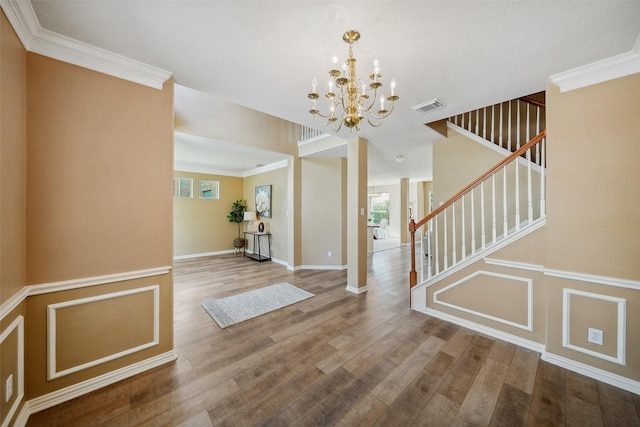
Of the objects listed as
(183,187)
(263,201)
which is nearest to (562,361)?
(263,201)

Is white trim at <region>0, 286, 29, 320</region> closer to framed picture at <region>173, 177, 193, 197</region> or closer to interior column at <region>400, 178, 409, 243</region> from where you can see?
framed picture at <region>173, 177, 193, 197</region>

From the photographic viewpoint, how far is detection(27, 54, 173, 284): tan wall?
1576 millimetres

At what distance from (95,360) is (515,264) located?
381 centimetres

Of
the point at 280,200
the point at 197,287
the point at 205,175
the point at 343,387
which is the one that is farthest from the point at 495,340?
the point at 205,175

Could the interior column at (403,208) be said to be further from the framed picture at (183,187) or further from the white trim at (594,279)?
the framed picture at (183,187)

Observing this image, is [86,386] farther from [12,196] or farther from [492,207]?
[492,207]

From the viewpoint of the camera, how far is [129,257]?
1898mm

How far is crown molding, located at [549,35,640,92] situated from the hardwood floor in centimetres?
245

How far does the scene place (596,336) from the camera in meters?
1.90

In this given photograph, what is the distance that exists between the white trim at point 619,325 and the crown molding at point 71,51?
13.3 feet

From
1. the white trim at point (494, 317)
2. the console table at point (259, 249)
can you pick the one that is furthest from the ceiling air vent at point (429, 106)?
the console table at point (259, 249)

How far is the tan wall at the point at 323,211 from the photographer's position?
5.23 meters

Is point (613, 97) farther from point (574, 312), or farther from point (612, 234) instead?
point (574, 312)

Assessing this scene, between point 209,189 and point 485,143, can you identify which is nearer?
point 485,143
